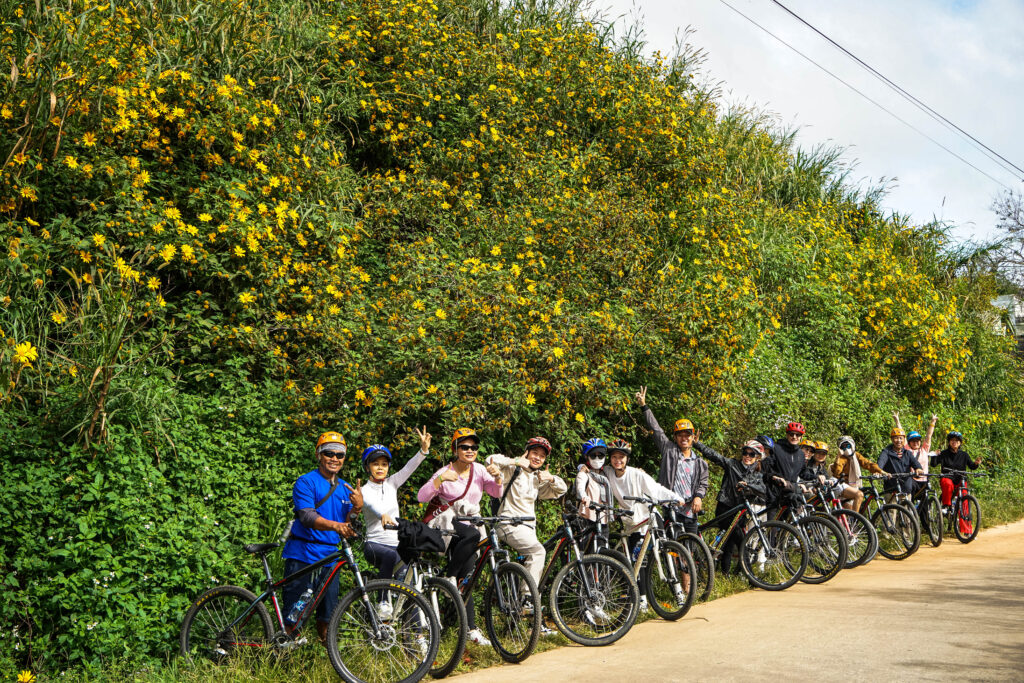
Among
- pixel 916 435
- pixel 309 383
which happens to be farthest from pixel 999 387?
pixel 309 383

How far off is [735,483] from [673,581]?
2133 millimetres

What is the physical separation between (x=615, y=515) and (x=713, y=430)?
3383 millimetres

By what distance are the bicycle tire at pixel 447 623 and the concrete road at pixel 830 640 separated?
189mm

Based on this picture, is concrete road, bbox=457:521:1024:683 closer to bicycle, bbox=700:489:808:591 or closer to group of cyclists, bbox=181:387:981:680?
bicycle, bbox=700:489:808:591

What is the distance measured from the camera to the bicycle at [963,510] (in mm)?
12367

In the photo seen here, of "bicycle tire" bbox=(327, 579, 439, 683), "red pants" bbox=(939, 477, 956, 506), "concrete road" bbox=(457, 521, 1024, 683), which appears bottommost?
"concrete road" bbox=(457, 521, 1024, 683)

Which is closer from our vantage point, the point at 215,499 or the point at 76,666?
the point at 76,666

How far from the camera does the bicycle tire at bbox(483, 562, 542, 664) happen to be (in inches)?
241

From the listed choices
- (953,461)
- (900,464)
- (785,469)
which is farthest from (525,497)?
(953,461)

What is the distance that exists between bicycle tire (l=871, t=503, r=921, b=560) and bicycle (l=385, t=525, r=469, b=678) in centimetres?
660

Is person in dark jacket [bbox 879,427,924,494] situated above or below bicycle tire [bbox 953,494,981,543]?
above

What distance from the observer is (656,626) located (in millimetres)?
7137

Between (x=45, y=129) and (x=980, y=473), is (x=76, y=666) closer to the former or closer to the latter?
(x=45, y=129)

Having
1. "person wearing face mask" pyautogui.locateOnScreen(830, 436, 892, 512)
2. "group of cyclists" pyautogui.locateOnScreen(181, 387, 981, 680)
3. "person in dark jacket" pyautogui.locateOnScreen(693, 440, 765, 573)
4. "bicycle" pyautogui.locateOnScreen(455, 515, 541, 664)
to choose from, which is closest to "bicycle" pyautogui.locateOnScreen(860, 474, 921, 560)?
"person wearing face mask" pyautogui.locateOnScreen(830, 436, 892, 512)
